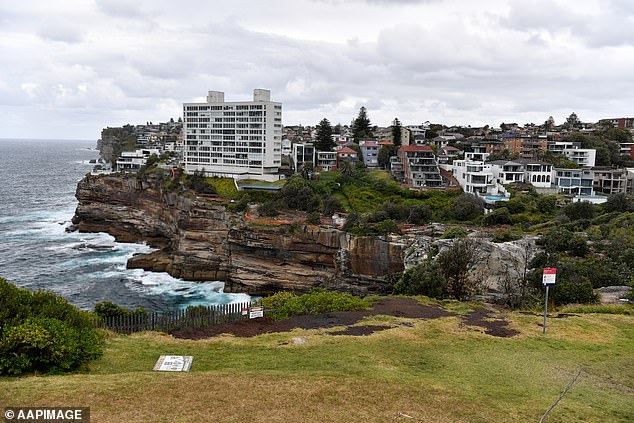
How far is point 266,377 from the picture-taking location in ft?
44.2

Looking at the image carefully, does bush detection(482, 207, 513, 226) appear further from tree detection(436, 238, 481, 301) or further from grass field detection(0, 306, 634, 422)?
grass field detection(0, 306, 634, 422)

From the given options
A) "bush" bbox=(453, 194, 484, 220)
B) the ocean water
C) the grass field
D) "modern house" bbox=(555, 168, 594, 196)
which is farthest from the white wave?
"modern house" bbox=(555, 168, 594, 196)

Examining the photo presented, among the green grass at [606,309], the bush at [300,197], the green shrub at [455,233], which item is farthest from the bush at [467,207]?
the green grass at [606,309]

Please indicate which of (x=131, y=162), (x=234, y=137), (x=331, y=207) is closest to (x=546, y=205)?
→ (x=331, y=207)

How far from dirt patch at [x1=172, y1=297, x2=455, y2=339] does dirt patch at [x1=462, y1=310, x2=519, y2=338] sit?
4.06ft

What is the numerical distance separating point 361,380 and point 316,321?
298 inches

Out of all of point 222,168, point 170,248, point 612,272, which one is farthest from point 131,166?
point 612,272

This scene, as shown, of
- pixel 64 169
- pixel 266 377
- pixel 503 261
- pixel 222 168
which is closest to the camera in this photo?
pixel 266 377

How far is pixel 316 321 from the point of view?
20922mm

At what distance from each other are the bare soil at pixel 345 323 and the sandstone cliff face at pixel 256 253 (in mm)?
18809

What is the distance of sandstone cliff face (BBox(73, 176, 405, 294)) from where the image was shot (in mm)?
43750

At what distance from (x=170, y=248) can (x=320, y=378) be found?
47.3m

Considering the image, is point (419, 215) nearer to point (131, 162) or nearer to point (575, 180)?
point (575, 180)

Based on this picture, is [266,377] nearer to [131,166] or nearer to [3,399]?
[3,399]
